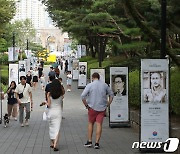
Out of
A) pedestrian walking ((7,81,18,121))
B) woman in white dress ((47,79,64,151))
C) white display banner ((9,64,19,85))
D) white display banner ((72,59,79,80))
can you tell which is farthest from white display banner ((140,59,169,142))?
white display banner ((72,59,79,80))

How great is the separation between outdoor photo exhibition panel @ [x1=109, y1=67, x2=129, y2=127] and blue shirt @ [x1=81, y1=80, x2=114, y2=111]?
13.1 feet

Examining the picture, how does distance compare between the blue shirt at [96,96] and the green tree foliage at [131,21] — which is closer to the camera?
the blue shirt at [96,96]

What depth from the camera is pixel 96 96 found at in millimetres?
10812

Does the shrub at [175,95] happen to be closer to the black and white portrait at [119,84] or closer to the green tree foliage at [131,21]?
the green tree foliage at [131,21]

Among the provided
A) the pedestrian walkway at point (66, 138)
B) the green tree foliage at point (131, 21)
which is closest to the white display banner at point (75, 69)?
the green tree foliage at point (131, 21)

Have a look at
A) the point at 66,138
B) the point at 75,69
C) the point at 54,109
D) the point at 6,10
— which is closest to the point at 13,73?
the point at 6,10

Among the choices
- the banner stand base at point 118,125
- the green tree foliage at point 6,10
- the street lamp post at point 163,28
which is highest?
the green tree foliage at point 6,10

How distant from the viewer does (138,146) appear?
10648 mm

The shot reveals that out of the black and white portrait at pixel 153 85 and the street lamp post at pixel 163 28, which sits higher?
the street lamp post at pixel 163 28

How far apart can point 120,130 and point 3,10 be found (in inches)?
916

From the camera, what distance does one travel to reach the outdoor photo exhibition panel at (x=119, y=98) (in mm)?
14883

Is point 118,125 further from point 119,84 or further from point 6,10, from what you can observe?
point 6,10

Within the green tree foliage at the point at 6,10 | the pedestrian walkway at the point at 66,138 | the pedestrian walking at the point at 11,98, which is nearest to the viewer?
the pedestrian walkway at the point at 66,138

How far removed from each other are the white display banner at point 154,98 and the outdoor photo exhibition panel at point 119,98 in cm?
469
